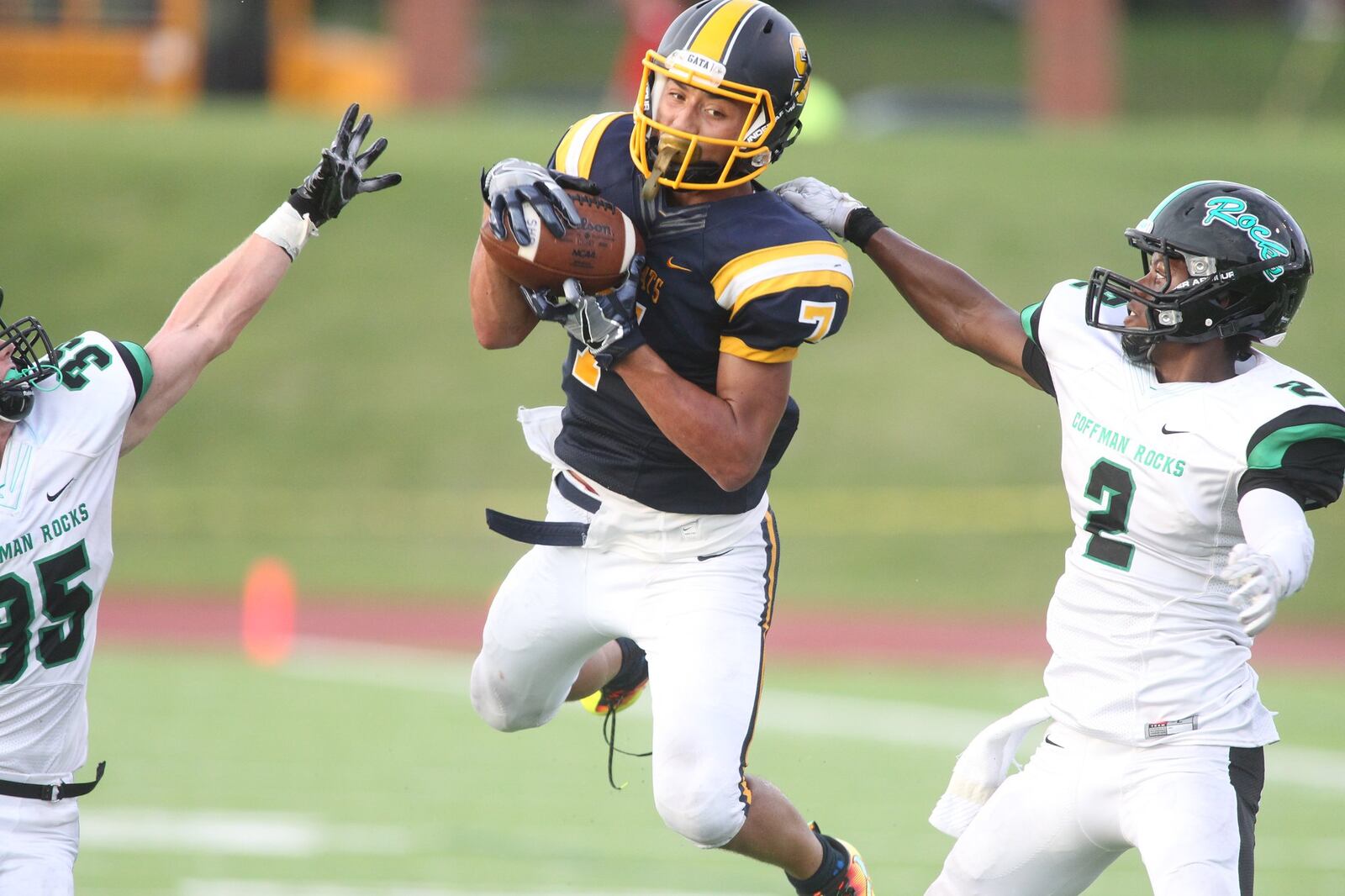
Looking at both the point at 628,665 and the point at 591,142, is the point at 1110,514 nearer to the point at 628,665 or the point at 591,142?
the point at 591,142

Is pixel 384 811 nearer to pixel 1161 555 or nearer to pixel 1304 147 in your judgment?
pixel 1161 555

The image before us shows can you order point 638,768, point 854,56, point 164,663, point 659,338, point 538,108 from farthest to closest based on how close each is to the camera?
point 854,56 < point 538,108 < point 164,663 < point 638,768 < point 659,338

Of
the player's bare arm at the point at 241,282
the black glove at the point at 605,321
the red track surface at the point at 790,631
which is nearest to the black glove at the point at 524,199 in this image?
the black glove at the point at 605,321

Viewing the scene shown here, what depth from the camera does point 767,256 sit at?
3.83 meters

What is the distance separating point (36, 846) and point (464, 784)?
3.34m

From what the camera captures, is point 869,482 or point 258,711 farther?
point 869,482

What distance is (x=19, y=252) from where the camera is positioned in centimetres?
1345

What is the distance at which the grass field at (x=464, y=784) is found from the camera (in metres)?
5.42

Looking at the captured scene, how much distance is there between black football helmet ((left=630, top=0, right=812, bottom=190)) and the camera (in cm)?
384

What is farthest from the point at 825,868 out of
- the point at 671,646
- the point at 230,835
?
the point at 230,835

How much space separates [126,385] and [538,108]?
1685cm

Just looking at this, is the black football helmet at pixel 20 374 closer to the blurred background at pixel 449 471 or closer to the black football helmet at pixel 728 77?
the black football helmet at pixel 728 77

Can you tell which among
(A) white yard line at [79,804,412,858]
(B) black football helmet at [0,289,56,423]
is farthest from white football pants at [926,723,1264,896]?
(A) white yard line at [79,804,412,858]

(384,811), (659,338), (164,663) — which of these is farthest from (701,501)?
(164,663)
